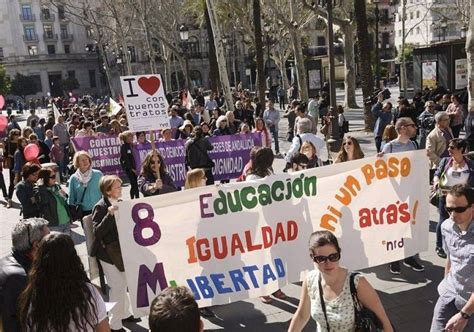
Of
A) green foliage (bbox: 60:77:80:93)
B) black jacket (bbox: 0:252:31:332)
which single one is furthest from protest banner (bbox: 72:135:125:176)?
green foliage (bbox: 60:77:80:93)

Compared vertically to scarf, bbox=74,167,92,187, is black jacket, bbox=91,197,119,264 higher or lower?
lower

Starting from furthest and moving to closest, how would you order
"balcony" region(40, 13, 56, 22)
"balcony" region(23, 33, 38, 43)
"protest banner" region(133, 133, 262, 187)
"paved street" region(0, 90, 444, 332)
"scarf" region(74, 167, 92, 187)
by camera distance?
1. "balcony" region(40, 13, 56, 22)
2. "balcony" region(23, 33, 38, 43)
3. "protest banner" region(133, 133, 262, 187)
4. "scarf" region(74, 167, 92, 187)
5. "paved street" region(0, 90, 444, 332)

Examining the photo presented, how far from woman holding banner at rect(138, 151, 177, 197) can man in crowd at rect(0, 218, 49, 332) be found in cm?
306

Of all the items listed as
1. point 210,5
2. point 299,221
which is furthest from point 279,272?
point 210,5

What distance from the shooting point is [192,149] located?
929 centimetres

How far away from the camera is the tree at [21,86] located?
74750 millimetres

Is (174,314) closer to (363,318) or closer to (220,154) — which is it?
(363,318)

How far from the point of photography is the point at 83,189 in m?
6.69

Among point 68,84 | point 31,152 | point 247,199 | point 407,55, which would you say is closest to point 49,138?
point 31,152

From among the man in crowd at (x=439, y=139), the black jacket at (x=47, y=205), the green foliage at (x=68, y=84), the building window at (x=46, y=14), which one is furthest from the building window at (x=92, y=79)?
the man in crowd at (x=439, y=139)

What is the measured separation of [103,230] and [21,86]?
78116mm

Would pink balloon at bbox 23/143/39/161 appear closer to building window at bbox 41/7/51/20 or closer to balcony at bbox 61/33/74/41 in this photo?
building window at bbox 41/7/51/20

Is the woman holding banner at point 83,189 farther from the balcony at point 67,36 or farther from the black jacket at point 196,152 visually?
the balcony at point 67,36

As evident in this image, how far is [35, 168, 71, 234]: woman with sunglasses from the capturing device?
20.5 feet
